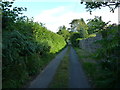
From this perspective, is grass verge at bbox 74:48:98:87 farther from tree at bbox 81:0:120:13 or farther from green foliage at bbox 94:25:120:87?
tree at bbox 81:0:120:13

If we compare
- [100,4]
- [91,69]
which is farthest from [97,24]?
[91,69]

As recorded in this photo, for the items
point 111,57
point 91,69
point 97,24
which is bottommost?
point 91,69

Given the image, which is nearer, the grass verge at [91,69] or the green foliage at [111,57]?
the green foliage at [111,57]

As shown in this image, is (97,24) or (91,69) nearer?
(97,24)

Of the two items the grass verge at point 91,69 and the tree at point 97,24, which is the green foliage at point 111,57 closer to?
the tree at point 97,24

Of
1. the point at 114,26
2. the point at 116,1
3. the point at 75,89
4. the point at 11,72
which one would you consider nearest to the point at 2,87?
→ the point at 11,72

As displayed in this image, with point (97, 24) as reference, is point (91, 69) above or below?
below

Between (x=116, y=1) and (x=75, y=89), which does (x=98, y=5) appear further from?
(x=75, y=89)

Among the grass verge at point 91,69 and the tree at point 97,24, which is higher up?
the tree at point 97,24

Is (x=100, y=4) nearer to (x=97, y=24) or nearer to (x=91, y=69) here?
(x=97, y=24)

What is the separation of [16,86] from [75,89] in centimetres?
207

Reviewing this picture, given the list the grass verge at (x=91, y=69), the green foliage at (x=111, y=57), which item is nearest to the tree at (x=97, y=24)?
the green foliage at (x=111, y=57)

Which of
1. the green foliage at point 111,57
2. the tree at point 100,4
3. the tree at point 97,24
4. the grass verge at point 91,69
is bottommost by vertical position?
the grass verge at point 91,69

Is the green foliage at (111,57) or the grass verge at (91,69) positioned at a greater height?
the green foliage at (111,57)
